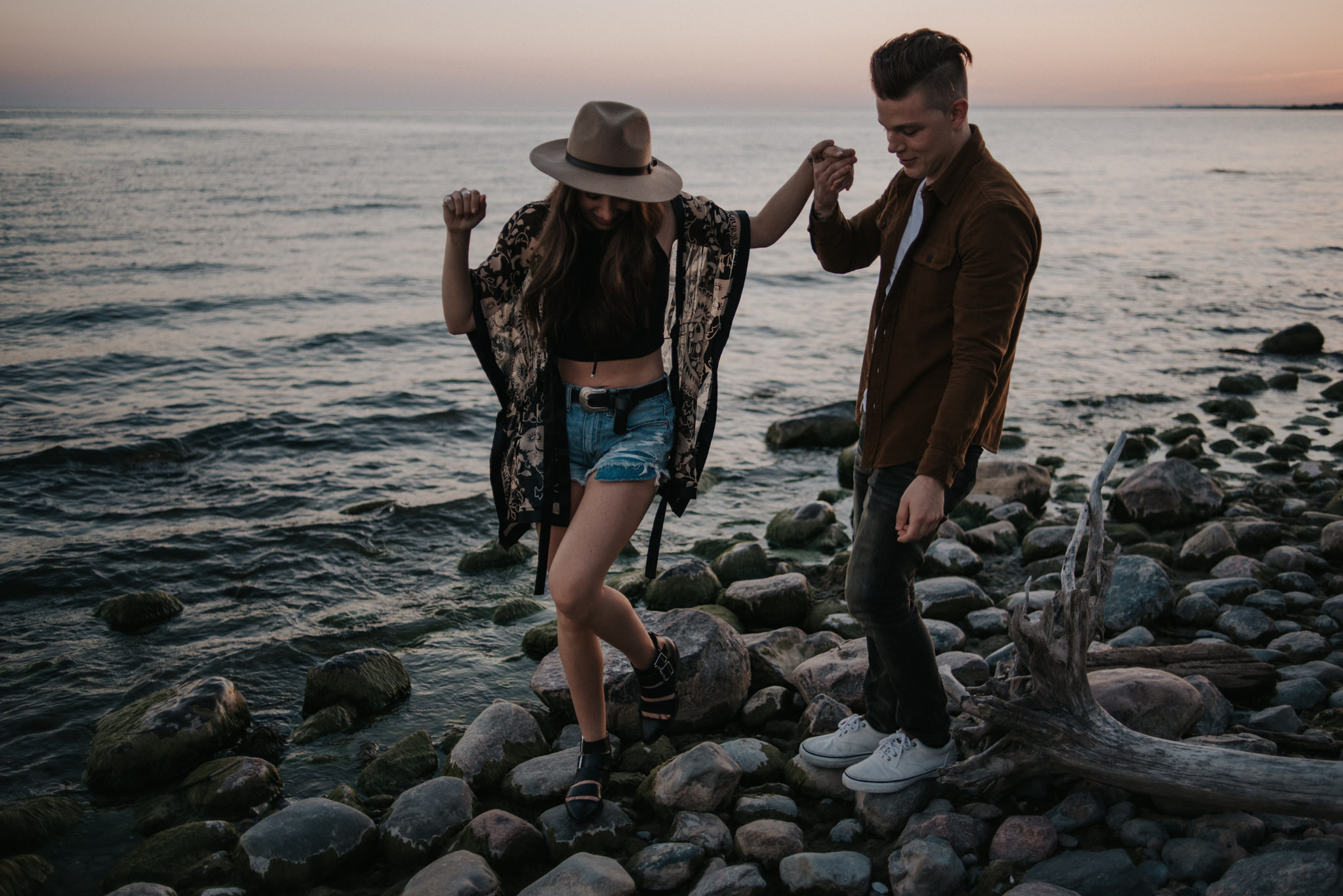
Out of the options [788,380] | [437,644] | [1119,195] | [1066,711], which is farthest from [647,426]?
[1119,195]

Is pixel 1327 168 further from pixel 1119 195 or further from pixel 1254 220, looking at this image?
pixel 1254 220

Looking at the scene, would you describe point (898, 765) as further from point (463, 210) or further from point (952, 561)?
point (952, 561)

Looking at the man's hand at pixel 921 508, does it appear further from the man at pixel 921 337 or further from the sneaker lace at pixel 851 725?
the sneaker lace at pixel 851 725

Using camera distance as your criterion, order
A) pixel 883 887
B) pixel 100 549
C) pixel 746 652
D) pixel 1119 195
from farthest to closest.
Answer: pixel 1119 195, pixel 100 549, pixel 746 652, pixel 883 887

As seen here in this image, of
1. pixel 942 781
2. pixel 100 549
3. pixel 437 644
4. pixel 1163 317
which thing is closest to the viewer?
pixel 942 781

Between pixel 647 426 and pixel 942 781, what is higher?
pixel 647 426

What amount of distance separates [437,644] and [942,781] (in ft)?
12.5

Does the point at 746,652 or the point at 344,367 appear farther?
the point at 344,367

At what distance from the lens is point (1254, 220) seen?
98.7ft

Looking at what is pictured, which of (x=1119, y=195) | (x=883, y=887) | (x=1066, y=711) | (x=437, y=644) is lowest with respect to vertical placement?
(x=437, y=644)

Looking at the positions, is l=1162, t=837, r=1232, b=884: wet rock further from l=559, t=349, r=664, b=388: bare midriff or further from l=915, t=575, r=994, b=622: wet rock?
l=915, t=575, r=994, b=622: wet rock

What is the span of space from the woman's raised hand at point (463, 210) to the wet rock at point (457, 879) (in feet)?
8.05

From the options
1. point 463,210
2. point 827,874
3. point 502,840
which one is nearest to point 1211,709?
point 827,874

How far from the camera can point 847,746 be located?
3988 mm
